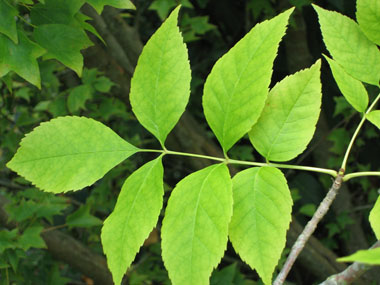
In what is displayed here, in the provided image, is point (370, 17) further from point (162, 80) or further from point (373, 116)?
point (162, 80)

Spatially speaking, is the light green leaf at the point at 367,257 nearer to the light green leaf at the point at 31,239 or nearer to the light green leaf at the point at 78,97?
the light green leaf at the point at 31,239

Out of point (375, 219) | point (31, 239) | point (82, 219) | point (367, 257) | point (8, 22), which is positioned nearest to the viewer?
point (367, 257)

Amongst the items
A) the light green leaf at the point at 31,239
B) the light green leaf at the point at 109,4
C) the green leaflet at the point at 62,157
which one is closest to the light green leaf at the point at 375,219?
the green leaflet at the point at 62,157

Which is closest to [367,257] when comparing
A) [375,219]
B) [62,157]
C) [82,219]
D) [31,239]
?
[375,219]

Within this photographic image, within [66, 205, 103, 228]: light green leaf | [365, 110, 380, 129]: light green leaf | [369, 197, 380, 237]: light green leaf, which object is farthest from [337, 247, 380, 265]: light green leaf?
[66, 205, 103, 228]: light green leaf

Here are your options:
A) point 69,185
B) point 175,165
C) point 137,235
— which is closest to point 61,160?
point 69,185

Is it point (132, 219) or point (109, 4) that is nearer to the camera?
point (132, 219)

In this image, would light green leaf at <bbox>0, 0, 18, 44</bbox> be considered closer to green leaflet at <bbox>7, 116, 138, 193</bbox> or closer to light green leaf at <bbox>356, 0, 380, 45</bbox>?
green leaflet at <bbox>7, 116, 138, 193</bbox>
